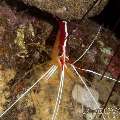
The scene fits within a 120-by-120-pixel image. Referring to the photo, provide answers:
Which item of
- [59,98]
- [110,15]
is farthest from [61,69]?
[110,15]

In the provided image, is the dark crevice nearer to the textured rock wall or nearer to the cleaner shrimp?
the textured rock wall

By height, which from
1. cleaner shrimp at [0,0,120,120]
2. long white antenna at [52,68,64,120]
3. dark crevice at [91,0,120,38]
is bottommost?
long white antenna at [52,68,64,120]

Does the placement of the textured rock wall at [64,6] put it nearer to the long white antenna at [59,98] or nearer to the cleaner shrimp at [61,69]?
the cleaner shrimp at [61,69]

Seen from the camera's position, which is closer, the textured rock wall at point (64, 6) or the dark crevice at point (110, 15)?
the textured rock wall at point (64, 6)

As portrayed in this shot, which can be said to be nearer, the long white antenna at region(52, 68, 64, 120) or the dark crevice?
the long white antenna at region(52, 68, 64, 120)

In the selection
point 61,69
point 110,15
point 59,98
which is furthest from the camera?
point 110,15

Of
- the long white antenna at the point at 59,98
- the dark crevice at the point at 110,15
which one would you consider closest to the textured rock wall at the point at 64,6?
the dark crevice at the point at 110,15

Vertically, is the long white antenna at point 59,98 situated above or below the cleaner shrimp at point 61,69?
below

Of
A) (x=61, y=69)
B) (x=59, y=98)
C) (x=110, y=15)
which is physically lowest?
(x=59, y=98)

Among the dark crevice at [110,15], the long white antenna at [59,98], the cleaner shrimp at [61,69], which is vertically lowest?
the long white antenna at [59,98]

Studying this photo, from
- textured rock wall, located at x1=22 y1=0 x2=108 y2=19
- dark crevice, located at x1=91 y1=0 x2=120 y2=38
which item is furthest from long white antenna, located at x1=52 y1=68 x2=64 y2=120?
dark crevice, located at x1=91 y1=0 x2=120 y2=38

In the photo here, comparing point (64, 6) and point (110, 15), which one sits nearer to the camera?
point (64, 6)

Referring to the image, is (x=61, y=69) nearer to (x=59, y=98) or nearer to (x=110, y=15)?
(x=59, y=98)
